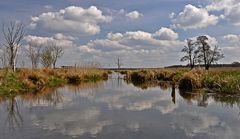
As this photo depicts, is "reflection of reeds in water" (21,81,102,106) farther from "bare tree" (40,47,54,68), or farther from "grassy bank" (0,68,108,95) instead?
"bare tree" (40,47,54,68)

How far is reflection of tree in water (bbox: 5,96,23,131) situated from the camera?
11.0m

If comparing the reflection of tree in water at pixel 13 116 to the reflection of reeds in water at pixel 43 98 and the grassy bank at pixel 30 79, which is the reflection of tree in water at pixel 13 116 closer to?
the reflection of reeds in water at pixel 43 98

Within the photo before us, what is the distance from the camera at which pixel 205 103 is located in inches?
650

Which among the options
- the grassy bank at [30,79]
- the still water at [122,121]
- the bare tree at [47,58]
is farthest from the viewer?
the bare tree at [47,58]

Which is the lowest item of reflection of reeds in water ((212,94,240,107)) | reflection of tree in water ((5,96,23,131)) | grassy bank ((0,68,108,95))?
reflection of tree in water ((5,96,23,131))

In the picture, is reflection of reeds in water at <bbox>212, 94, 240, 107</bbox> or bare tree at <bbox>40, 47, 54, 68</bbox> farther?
bare tree at <bbox>40, 47, 54, 68</bbox>

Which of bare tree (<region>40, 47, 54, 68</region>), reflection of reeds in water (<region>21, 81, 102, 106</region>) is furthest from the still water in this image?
bare tree (<region>40, 47, 54, 68</region>)

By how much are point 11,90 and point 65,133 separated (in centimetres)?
1331

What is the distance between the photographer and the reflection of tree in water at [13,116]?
11.0 metres

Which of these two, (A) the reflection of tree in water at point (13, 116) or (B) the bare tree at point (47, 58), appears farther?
(B) the bare tree at point (47, 58)

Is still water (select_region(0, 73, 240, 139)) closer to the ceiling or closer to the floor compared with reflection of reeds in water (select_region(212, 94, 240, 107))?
closer to the floor

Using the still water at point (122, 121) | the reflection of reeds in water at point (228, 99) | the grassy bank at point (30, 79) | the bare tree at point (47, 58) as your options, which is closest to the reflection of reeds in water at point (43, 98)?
the still water at point (122, 121)

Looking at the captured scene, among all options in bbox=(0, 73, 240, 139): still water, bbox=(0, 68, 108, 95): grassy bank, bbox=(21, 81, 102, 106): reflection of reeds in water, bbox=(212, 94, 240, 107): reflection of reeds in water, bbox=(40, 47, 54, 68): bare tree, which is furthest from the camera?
bbox=(40, 47, 54, 68): bare tree

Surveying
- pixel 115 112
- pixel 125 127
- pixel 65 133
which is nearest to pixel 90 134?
pixel 65 133
